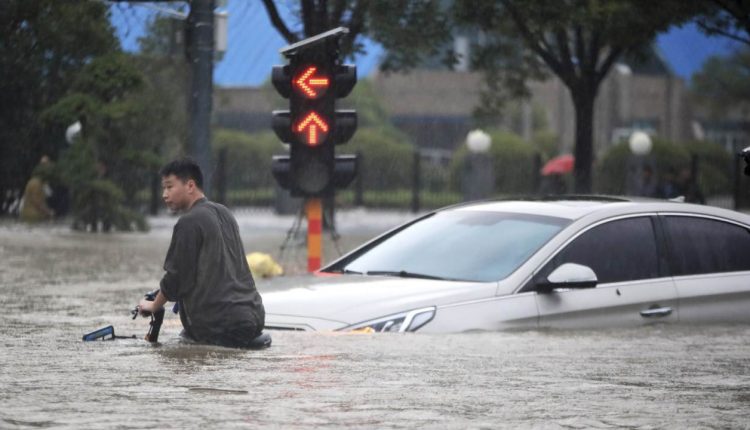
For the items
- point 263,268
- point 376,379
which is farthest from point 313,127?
point 376,379

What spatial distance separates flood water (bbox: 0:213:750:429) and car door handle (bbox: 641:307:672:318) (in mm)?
89

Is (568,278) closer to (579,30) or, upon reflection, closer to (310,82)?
(310,82)

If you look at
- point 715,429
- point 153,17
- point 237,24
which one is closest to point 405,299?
point 715,429

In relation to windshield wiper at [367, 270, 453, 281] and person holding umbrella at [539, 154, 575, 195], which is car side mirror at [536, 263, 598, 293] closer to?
windshield wiper at [367, 270, 453, 281]

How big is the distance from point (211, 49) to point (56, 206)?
12.9 m

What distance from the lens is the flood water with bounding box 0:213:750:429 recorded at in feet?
23.2

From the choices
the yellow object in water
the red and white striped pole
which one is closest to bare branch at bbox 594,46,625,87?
the red and white striped pole

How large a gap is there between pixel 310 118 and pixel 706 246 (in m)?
4.61

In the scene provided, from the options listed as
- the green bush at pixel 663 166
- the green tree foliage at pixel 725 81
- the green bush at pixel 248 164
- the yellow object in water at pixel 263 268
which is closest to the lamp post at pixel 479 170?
the green bush at pixel 663 166

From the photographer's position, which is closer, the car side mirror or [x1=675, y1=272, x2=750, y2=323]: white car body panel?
the car side mirror

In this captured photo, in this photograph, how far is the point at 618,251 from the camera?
37.0 feet

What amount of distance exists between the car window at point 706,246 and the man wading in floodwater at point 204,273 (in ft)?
11.1

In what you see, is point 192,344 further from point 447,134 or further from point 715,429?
point 447,134

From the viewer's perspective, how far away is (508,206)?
11844 mm
